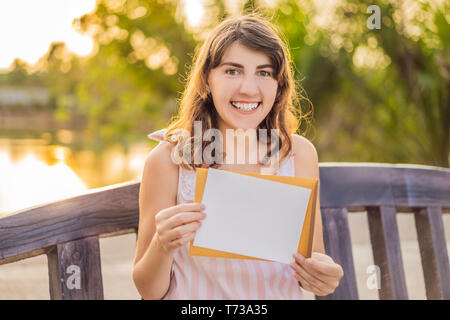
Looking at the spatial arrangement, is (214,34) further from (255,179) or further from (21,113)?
→ (21,113)

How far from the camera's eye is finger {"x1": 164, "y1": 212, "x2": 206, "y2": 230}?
0.96 m

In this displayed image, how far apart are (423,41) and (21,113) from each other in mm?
6092

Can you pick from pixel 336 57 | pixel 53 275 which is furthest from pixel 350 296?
pixel 336 57

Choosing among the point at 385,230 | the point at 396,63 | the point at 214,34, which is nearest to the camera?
the point at 214,34

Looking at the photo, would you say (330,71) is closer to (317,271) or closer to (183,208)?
(317,271)

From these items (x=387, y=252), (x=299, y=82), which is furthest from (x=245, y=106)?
(x=299, y=82)

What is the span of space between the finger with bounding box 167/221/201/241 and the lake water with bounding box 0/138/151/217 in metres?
3.48

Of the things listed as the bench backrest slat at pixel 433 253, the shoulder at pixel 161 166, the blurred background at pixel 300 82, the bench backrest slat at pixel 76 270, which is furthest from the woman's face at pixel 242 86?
the blurred background at pixel 300 82

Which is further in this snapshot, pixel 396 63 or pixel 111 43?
pixel 111 43

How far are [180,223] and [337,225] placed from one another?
1.89 feet

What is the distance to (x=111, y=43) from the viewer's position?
560 cm

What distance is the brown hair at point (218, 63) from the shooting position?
122 cm

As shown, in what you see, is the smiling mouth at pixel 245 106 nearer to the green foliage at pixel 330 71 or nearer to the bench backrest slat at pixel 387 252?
the bench backrest slat at pixel 387 252

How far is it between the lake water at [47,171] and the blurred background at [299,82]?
0.02m
